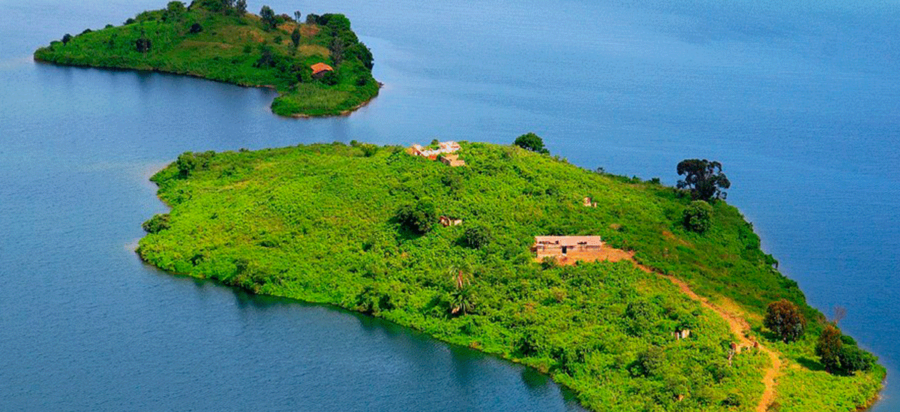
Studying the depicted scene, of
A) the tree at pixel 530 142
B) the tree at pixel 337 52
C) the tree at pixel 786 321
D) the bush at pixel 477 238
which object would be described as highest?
the tree at pixel 337 52

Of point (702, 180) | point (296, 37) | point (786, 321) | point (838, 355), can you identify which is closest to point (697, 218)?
point (702, 180)

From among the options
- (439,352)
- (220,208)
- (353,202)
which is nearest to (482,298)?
(439,352)

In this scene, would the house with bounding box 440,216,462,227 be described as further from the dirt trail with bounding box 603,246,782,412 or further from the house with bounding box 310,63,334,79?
the house with bounding box 310,63,334,79

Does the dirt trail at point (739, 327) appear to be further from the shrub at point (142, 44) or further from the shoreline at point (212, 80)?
the shrub at point (142, 44)

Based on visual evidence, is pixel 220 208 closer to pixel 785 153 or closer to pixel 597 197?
pixel 597 197

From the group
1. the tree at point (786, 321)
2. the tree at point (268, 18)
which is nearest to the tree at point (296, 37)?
the tree at point (268, 18)

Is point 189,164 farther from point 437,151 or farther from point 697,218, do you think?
point 697,218
